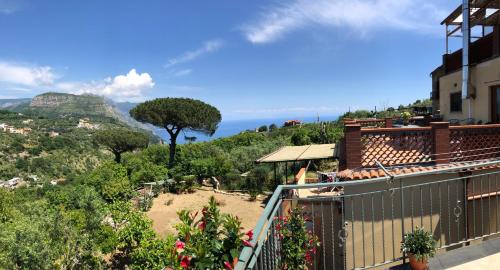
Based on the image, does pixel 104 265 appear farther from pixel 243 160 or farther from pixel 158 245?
pixel 243 160

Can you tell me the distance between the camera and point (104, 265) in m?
9.23

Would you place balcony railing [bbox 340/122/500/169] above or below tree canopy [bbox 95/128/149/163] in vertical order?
above

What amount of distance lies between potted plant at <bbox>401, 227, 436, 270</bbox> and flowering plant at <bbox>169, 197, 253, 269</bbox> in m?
2.12

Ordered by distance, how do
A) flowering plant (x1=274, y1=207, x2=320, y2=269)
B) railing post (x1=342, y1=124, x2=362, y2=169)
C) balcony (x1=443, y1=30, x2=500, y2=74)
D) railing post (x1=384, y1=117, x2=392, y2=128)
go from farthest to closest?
railing post (x1=384, y1=117, x2=392, y2=128) < balcony (x1=443, y1=30, x2=500, y2=74) < railing post (x1=342, y1=124, x2=362, y2=169) < flowering plant (x1=274, y1=207, x2=320, y2=269)

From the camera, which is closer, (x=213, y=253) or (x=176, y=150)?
(x=213, y=253)

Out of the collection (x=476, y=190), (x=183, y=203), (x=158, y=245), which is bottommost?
(x=183, y=203)

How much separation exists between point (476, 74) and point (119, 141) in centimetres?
3014

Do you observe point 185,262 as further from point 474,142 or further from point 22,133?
point 22,133

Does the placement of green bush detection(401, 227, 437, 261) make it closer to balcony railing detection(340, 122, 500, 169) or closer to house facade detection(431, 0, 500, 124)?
balcony railing detection(340, 122, 500, 169)

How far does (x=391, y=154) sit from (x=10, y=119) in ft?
325

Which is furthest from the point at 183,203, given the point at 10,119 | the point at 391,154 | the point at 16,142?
the point at 10,119

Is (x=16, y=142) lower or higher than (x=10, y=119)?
lower

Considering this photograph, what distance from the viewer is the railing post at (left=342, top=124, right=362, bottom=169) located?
605 cm

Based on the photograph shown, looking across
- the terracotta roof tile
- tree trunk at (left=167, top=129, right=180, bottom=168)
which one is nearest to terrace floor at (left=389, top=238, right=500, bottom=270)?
the terracotta roof tile
